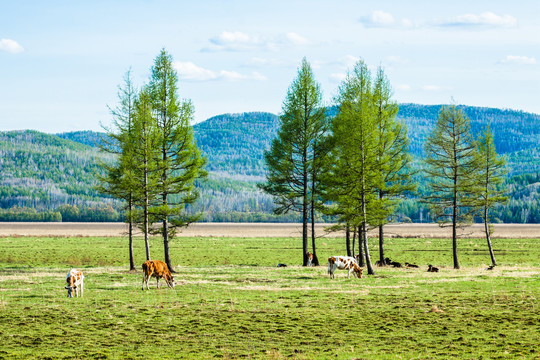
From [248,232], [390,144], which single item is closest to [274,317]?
[390,144]

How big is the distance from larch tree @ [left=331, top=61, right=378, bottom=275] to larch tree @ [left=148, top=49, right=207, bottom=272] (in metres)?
9.89

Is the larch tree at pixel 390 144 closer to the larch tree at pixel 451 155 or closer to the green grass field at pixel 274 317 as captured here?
the larch tree at pixel 451 155

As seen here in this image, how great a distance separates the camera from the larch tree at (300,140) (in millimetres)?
45344

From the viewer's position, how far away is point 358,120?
37.7 meters

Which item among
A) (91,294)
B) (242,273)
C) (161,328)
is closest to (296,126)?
(242,273)

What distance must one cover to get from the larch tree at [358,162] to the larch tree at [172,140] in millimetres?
9888

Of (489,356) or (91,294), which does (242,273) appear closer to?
(91,294)

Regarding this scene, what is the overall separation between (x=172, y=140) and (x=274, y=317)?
70.3 ft

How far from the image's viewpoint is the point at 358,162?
38656 mm

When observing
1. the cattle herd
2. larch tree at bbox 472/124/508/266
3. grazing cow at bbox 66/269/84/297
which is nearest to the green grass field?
grazing cow at bbox 66/269/84/297

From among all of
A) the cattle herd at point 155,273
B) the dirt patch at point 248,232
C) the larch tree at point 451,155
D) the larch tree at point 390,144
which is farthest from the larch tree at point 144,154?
the dirt patch at point 248,232

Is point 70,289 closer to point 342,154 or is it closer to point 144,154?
point 144,154

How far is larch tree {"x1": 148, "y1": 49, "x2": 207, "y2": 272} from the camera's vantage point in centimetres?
3991

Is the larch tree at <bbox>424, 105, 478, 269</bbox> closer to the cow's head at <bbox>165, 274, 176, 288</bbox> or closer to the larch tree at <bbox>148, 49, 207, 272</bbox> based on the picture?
the larch tree at <bbox>148, 49, 207, 272</bbox>
